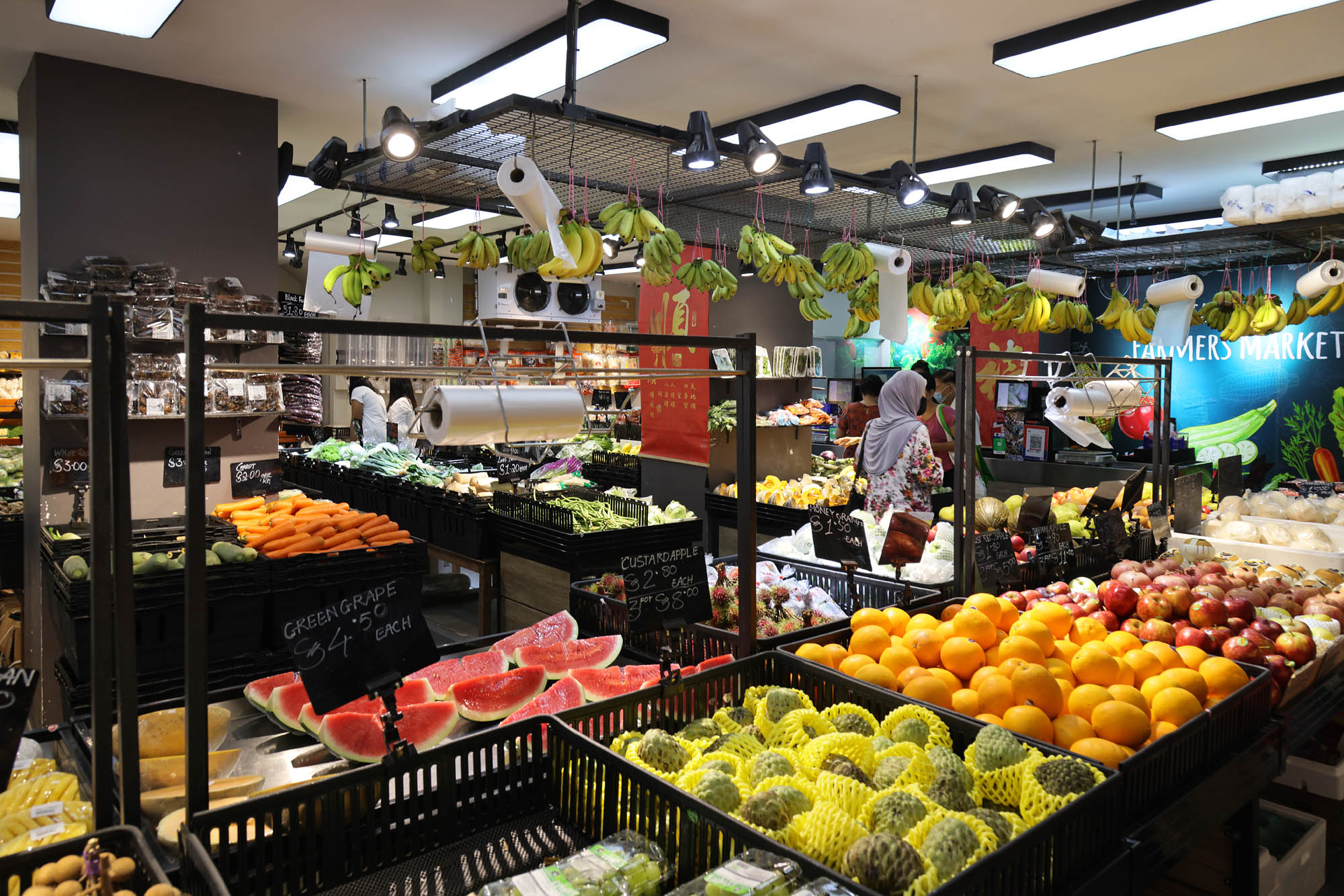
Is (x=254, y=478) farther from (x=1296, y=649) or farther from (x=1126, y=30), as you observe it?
(x=1126, y=30)

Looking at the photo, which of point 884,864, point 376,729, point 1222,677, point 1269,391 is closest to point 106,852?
point 376,729

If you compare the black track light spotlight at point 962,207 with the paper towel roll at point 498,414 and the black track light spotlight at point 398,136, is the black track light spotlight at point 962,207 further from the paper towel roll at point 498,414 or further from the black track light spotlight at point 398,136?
the paper towel roll at point 498,414

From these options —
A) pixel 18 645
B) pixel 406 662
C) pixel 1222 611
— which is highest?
pixel 406 662

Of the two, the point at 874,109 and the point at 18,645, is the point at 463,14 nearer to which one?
the point at 874,109

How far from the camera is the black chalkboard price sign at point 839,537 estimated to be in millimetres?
2605

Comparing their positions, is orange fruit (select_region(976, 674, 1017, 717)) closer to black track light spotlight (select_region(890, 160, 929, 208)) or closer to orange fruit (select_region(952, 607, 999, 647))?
orange fruit (select_region(952, 607, 999, 647))

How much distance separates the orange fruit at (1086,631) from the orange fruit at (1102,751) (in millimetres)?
660

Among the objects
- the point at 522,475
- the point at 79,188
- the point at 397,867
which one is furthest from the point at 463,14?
the point at 397,867

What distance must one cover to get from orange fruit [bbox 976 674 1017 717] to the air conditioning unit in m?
5.58

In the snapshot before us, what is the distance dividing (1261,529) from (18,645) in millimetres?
6557

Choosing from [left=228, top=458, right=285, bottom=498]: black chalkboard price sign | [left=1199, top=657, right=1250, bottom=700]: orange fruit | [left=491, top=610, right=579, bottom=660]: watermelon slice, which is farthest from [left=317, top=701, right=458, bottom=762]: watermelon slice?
[left=228, top=458, right=285, bottom=498]: black chalkboard price sign

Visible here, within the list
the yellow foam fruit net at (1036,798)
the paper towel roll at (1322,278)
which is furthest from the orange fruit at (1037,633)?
the paper towel roll at (1322,278)

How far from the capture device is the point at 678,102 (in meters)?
5.23

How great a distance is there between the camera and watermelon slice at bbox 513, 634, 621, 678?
2.36m
